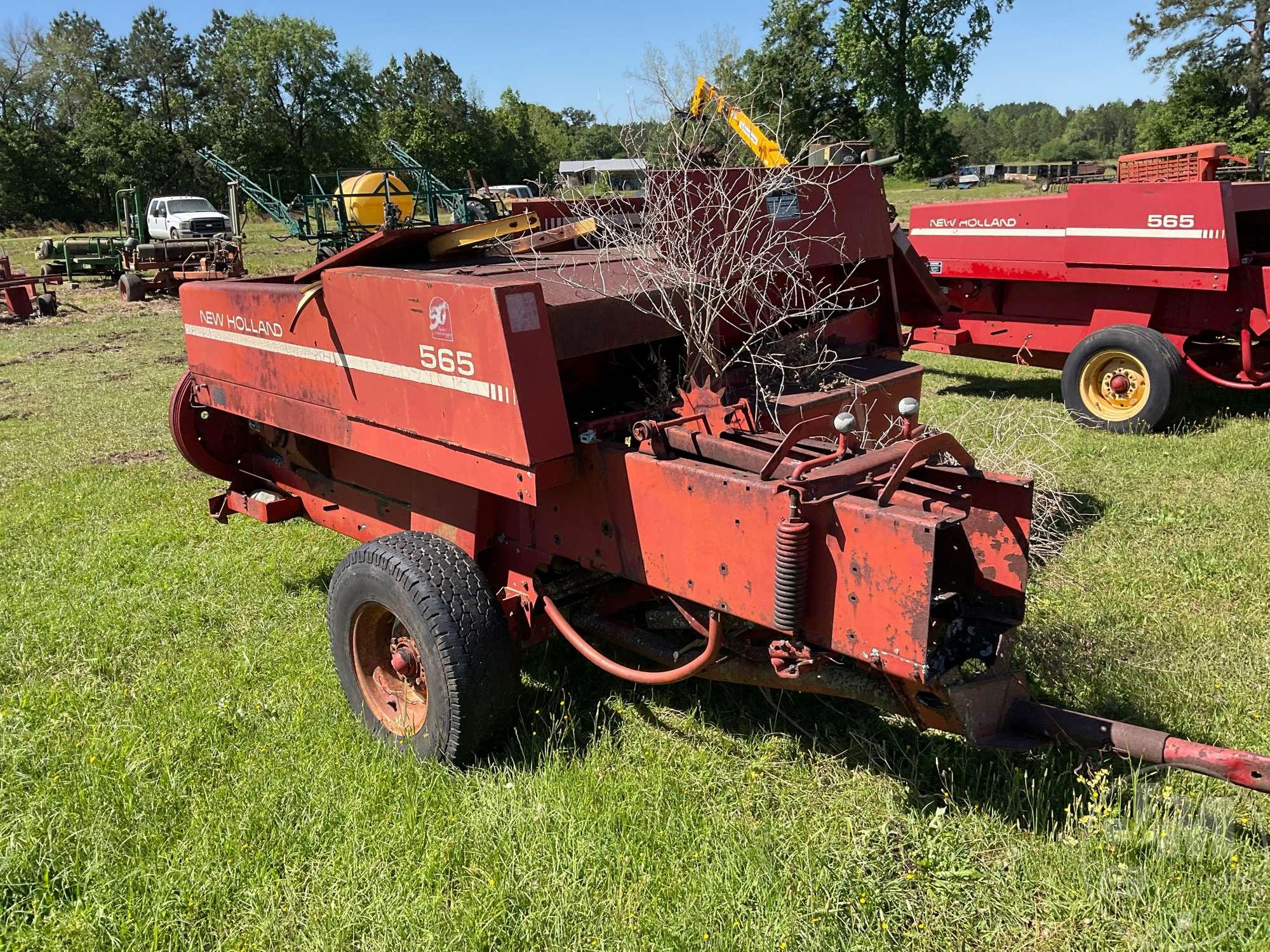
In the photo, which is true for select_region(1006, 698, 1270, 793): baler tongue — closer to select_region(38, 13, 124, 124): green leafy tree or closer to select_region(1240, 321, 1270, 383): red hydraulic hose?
select_region(1240, 321, 1270, 383): red hydraulic hose

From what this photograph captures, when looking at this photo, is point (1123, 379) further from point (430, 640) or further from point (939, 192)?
point (939, 192)

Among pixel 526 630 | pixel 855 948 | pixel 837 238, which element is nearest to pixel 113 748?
pixel 526 630

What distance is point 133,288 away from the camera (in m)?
19.1

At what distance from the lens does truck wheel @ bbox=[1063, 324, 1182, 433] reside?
22.9 feet

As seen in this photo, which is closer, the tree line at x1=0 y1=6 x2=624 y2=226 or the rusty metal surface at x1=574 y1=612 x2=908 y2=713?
the rusty metal surface at x1=574 y1=612 x2=908 y2=713

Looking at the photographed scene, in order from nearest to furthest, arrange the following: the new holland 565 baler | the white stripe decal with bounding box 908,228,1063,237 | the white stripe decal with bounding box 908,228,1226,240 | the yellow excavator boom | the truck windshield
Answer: the new holland 565 baler → the yellow excavator boom → the white stripe decal with bounding box 908,228,1226,240 → the white stripe decal with bounding box 908,228,1063,237 → the truck windshield

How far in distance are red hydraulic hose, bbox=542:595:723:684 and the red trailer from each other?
18.1 ft

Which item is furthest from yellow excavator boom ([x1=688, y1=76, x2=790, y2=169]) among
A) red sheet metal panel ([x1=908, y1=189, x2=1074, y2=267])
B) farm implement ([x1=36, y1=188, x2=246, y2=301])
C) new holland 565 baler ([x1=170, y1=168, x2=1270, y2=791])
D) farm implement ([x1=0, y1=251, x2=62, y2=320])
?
farm implement ([x1=0, y1=251, x2=62, y2=320])

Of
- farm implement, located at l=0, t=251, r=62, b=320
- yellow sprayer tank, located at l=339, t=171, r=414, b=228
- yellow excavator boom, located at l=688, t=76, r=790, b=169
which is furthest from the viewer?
yellow sprayer tank, located at l=339, t=171, r=414, b=228

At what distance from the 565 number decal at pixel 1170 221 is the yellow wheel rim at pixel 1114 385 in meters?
0.97

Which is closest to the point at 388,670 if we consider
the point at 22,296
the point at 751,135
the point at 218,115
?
the point at 751,135

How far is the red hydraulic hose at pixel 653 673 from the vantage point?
2.79m

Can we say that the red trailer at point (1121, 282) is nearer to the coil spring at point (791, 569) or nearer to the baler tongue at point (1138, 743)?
the baler tongue at point (1138, 743)

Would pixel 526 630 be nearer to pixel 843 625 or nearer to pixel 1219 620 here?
pixel 843 625
